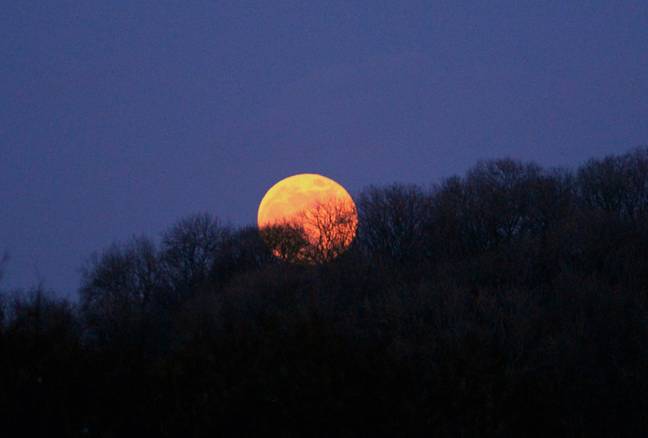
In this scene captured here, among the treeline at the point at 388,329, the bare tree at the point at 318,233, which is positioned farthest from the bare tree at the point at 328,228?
the treeline at the point at 388,329

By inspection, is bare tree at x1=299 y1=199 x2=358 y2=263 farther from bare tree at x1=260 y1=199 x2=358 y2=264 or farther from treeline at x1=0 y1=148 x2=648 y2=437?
treeline at x1=0 y1=148 x2=648 y2=437

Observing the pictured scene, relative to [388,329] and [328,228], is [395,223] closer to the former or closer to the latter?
[328,228]

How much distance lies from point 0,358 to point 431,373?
5.70 metres

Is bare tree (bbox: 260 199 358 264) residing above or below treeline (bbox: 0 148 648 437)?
above

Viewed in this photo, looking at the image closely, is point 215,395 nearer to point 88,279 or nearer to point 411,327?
point 411,327

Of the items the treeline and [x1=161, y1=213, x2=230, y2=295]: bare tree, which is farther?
[x1=161, y1=213, x2=230, y2=295]: bare tree

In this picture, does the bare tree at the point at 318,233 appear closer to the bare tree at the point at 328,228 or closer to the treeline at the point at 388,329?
the bare tree at the point at 328,228

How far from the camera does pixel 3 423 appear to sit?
26.3 ft

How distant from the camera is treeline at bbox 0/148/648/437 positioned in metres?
9.55

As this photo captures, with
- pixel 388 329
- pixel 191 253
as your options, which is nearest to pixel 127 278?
pixel 191 253

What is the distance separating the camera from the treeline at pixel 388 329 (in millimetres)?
9547

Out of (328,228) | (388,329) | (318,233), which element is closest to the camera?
(388,329)

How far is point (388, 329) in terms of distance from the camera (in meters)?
24.8

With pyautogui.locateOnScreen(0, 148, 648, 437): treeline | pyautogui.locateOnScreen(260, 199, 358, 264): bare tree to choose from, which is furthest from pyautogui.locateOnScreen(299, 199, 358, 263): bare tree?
pyautogui.locateOnScreen(0, 148, 648, 437): treeline
